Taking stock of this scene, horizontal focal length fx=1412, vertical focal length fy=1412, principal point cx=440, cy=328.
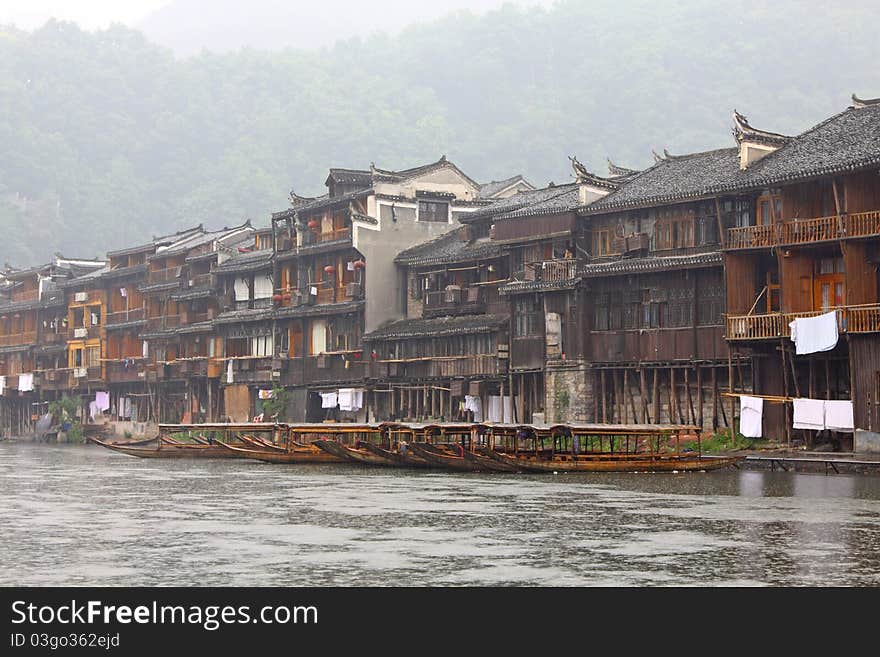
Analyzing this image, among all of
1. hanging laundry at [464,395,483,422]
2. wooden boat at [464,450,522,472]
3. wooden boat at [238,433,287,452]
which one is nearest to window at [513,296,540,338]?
hanging laundry at [464,395,483,422]

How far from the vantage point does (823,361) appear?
1789 inches

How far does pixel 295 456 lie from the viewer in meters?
50.3

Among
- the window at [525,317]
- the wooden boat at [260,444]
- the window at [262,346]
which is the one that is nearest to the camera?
the wooden boat at [260,444]

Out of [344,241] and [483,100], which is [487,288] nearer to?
[344,241]

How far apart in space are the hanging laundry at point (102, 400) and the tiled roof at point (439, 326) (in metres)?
29.3

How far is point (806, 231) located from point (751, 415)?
6314 mm

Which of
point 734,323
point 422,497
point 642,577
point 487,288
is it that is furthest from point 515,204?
point 642,577

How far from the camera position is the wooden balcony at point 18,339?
315 feet

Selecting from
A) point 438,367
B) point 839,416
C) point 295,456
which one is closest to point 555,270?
point 438,367

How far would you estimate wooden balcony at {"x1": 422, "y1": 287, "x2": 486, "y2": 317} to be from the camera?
6119 cm

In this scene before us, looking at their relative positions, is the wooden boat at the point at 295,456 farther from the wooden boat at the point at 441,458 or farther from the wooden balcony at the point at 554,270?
the wooden balcony at the point at 554,270

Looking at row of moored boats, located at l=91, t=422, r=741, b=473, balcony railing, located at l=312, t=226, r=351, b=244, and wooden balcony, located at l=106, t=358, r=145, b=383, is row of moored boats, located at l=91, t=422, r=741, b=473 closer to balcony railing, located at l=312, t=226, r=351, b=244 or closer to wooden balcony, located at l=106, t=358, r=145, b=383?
balcony railing, located at l=312, t=226, r=351, b=244

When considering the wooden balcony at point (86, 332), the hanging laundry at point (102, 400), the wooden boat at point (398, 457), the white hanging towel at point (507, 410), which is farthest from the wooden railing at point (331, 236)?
the wooden balcony at point (86, 332)
